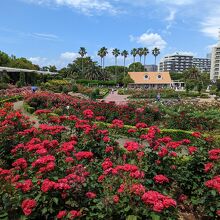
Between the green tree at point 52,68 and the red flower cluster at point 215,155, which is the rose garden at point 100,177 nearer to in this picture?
the red flower cluster at point 215,155

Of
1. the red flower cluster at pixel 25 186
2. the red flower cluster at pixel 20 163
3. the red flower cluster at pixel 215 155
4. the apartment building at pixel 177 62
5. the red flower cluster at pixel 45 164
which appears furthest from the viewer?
the apartment building at pixel 177 62

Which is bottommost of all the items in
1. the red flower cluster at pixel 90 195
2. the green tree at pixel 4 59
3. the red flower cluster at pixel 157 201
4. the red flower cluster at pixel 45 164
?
the red flower cluster at pixel 90 195

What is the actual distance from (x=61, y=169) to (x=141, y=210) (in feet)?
4.49

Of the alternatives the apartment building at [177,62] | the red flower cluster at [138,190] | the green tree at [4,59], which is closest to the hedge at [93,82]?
the green tree at [4,59]

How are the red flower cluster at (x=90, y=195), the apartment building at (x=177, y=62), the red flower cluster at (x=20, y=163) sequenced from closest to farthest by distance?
1. the red flower cluster at (x=90, y=195)
2. the red flower cluster at (x=20, y=163)
3. the apartment building at (x=177, y=62)

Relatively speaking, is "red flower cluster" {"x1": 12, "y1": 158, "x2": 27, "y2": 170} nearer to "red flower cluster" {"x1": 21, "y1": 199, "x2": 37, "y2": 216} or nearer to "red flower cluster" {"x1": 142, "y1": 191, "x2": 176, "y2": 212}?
"red flower cluster" {"x1": 21, "y1": 199, "x2": 37, "y2": 216}

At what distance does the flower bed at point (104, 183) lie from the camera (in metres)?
4.02

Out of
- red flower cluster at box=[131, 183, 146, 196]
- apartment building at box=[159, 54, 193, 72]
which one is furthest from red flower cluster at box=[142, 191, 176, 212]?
apartment building at box=[159, 54, 193, 72]

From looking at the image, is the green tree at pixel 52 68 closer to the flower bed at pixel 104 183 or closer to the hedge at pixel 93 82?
the hedge at pixel 93 82

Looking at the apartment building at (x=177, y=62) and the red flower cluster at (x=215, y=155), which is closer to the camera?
the red flower cluster at (x=215, y=155)

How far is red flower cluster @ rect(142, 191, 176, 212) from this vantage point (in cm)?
367

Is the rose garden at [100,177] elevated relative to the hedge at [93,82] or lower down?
elevated

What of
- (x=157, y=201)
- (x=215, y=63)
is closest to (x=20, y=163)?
(x=157, y=201)

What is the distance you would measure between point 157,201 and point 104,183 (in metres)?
1.03
